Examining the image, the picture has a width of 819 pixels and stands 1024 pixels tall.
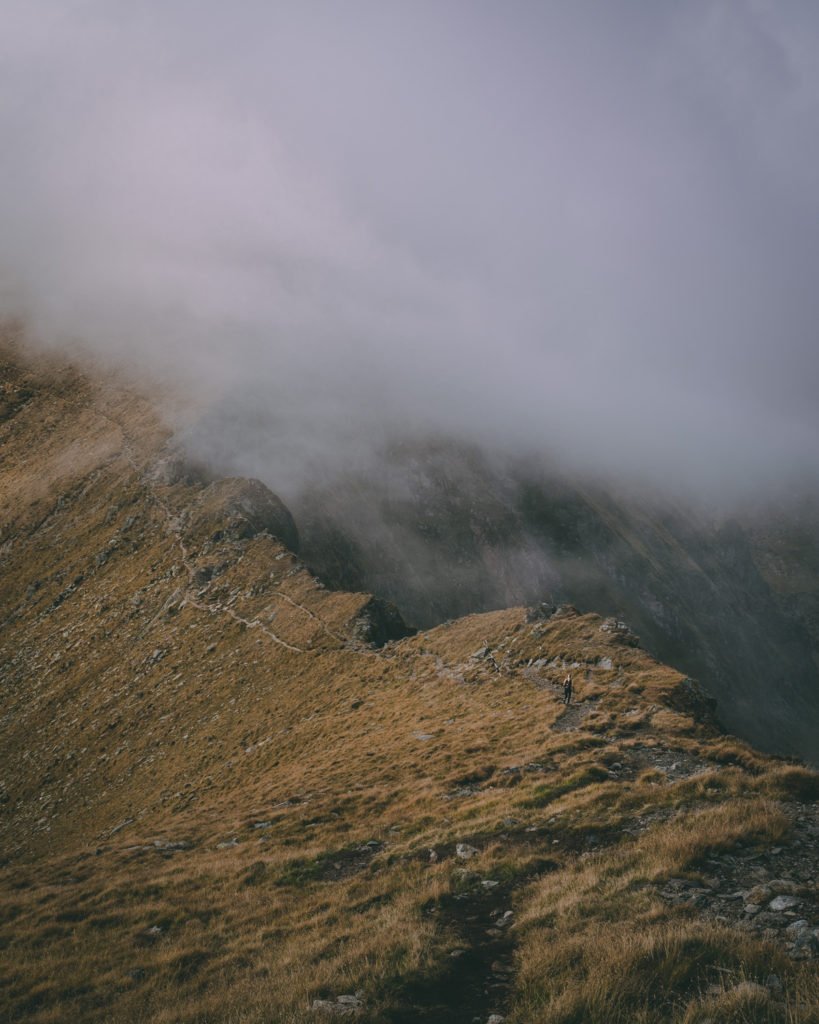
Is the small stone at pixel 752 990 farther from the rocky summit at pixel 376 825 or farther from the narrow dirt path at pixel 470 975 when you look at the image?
the narrow dirt path at pixel 470 975

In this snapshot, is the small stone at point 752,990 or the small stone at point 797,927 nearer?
the small stone at point 752,990

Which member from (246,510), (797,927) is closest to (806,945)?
(797,927)

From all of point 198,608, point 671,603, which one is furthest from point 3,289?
point 671,603

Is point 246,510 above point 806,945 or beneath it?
above

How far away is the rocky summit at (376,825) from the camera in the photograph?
28.3 ft

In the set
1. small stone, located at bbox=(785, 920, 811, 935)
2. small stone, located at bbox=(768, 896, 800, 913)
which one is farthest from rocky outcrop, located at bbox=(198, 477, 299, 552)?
small stone, located at bbox=(785, 920, 811, 935)

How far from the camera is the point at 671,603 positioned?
607 feet

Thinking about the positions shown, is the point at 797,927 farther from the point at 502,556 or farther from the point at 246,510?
the point at 502,556

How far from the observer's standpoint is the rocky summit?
8.62 metres

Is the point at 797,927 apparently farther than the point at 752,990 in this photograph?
Yes

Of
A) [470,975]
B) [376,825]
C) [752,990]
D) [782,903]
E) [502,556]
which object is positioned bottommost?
[502,556]

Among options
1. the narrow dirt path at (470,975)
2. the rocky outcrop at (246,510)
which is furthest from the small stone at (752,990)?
the rocky outcrop at (246,510)

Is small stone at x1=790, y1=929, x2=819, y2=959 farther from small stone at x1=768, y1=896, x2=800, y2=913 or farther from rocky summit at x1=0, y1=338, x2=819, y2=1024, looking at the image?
small stone at x1=768, y1=896, x2=800, y2=913

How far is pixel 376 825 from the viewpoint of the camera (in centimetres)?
1941
